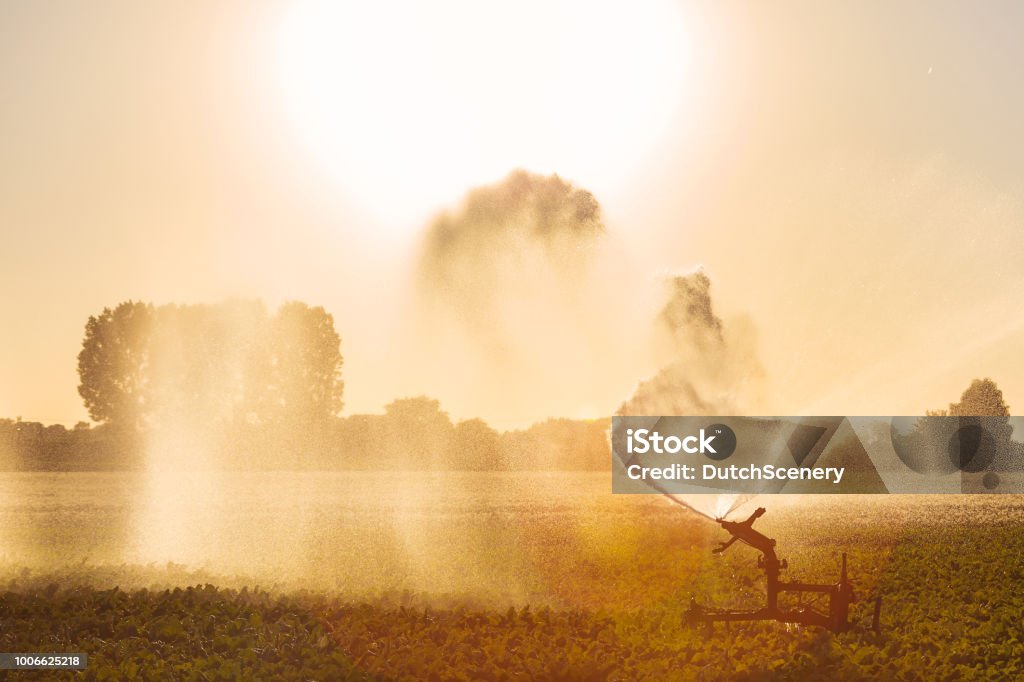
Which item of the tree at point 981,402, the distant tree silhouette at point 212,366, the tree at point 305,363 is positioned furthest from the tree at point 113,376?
the tree at point 981,402

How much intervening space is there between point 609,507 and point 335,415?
23.1 meters

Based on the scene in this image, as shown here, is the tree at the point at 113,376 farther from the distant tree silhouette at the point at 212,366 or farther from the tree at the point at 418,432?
the tree at the point at 418,432

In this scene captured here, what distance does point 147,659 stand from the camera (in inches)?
658

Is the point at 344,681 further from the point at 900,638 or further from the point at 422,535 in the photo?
the point at 422,535

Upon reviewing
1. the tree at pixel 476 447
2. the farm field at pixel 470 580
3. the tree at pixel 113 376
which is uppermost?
the tree at pixel 113 376

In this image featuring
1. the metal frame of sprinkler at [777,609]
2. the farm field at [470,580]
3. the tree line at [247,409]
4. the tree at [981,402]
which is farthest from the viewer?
the tree at [981,402]

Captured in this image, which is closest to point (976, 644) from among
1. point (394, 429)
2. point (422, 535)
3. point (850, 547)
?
point (850, 547)

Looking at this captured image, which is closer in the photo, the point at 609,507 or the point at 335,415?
the point at 609,507

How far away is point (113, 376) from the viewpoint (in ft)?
176

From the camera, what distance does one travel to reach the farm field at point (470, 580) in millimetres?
17438

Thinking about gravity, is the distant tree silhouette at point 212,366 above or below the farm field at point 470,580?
above

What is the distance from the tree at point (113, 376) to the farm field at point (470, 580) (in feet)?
17.6

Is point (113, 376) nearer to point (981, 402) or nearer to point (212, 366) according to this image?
point (212, 366)

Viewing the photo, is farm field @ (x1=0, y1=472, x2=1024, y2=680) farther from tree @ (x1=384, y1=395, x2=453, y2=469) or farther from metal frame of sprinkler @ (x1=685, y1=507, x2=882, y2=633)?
tree @ (x1=384, y1=395, x2=453, y2=469)
